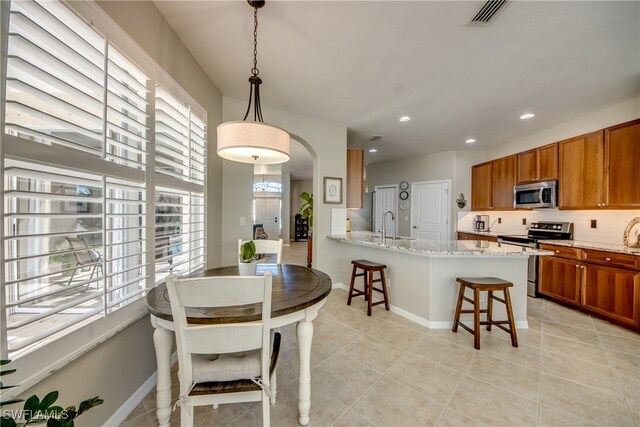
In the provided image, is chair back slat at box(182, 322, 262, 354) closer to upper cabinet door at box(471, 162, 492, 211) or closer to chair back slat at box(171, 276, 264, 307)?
chair back slat at box(171, 276, 264, 307)

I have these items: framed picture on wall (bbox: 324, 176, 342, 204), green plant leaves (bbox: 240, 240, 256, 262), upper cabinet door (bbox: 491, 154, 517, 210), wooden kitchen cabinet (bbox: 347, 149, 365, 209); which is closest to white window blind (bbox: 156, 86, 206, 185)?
green plant leaves (bbox: 240, 240, 256, 262)

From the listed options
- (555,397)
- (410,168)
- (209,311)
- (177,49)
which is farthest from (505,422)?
(410,168)

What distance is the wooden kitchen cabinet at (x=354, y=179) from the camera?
173 inches

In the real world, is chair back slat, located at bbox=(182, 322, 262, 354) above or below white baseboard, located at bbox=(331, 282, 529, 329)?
above

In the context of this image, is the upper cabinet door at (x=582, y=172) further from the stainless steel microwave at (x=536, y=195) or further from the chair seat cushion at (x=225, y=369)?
the chair seat cushion at (x=225, y=369)

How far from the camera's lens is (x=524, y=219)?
15.1 feet

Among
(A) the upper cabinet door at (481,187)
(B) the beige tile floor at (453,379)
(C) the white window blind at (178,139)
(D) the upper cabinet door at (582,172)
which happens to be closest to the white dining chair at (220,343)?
(B) the beige tile floor at (453,379)

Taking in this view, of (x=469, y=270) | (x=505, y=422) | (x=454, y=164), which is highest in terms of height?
(x=454, y=164)

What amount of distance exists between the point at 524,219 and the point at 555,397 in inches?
148

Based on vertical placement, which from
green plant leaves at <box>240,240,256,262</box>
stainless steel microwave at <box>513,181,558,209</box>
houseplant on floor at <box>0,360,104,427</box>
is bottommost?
houseplant on floor at <box>0,360,104,427</box>

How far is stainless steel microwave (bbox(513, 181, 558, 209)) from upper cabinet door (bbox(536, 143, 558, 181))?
10 cm

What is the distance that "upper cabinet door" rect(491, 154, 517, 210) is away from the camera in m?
4.48

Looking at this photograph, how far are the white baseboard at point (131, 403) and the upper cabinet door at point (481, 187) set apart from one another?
5698mm

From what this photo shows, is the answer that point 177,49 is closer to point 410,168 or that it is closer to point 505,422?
point 505,422
